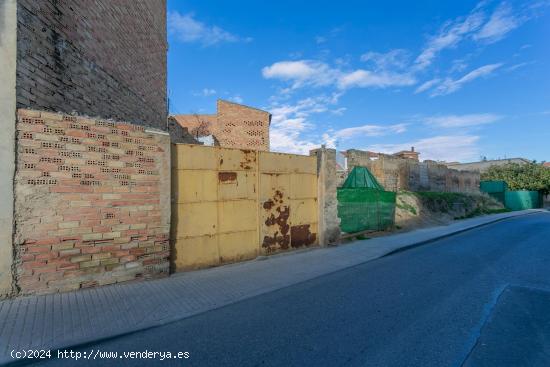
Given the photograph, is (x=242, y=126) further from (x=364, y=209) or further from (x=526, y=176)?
(x=526, y=176)

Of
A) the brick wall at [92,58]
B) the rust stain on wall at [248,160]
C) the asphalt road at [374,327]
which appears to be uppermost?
the brick wall at [92,58]

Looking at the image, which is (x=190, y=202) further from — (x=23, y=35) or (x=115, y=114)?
(x=23, y=35)

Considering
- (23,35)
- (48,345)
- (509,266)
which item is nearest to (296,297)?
(48,345)

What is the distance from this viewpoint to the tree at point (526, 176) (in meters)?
33.9

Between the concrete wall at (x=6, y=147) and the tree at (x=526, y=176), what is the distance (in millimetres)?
46833

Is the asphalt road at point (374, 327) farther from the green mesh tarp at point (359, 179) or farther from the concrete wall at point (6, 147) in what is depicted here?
the green mesh tarp at point (359, 179)

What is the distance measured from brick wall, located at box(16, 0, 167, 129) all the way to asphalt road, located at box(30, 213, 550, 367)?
4.50m

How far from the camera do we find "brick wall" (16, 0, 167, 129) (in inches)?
183

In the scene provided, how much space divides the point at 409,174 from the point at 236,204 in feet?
61.2

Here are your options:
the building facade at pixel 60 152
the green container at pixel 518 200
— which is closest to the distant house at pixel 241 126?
the building facade at pixel 60 152

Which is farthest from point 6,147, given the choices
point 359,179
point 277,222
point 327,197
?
point 359,179

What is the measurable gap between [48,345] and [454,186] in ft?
105

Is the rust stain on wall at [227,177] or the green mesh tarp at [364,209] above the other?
the rust stain on wall at [227,177]

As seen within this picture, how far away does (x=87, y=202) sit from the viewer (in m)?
4.81
